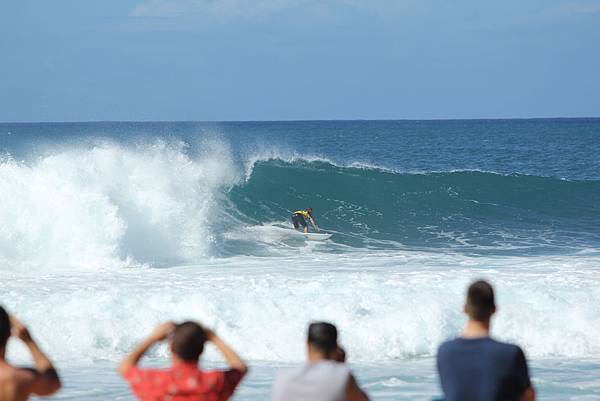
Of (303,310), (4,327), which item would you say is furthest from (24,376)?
(303,310)

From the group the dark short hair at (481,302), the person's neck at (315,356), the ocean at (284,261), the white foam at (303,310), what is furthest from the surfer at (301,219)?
the dark short hair at (481,302)

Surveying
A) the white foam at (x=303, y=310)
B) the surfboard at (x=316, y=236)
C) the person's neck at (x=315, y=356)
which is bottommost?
the white foam at (x=303, y=310)

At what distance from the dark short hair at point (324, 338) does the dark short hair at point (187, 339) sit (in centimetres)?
45

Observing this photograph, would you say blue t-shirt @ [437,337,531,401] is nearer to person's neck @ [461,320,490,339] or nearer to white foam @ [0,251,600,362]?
person's neck @ [461,320,490,339]

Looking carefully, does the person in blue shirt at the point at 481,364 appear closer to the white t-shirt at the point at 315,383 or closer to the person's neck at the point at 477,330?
the person's neck at the point at 477,330

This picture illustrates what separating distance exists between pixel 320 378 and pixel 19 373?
1136 millimetres

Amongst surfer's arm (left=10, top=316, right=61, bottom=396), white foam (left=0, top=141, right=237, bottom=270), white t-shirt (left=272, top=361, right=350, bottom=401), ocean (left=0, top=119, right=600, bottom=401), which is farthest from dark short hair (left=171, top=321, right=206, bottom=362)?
white foam (left=0, top=141, right=237, bottom=270)

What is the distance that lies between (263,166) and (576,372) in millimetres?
20543

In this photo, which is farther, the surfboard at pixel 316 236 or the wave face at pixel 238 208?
the surfboard at pixel 316 236

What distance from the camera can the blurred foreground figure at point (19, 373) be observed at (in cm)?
355

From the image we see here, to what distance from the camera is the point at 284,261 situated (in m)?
15.9

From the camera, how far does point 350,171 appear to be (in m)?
28.9

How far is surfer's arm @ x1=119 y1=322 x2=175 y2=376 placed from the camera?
144 inches

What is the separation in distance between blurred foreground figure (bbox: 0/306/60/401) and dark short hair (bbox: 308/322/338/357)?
40.4 inches
